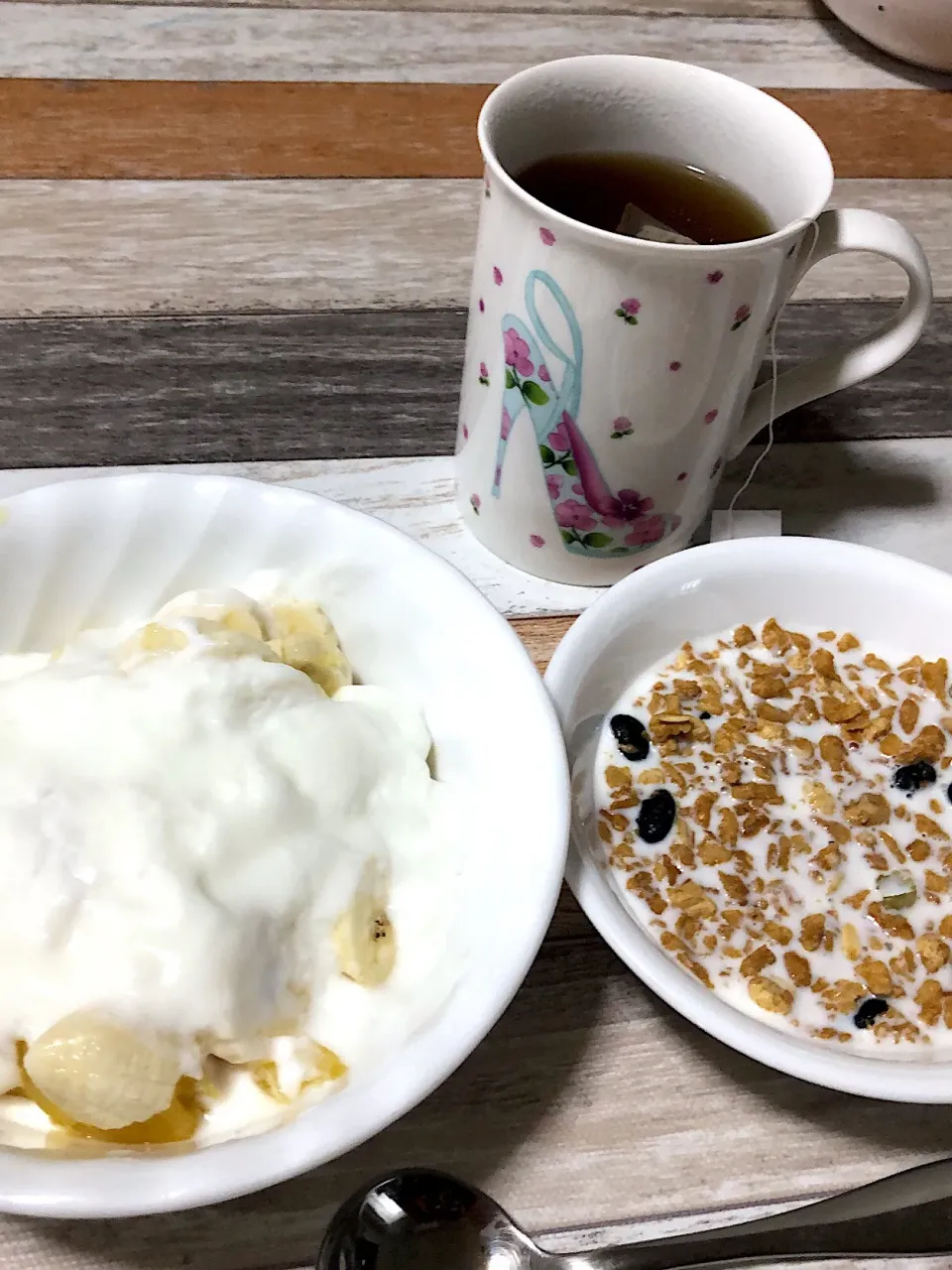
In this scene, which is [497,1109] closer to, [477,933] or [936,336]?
[477,933]

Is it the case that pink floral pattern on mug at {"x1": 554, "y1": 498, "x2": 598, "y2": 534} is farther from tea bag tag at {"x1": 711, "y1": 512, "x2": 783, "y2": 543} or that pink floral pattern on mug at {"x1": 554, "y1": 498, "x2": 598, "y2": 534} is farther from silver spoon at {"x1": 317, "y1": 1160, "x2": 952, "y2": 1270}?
silver spoon at {"x1": 317, "y1": 1160, "x2": 952, "y2": 1270}

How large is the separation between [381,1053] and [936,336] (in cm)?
64

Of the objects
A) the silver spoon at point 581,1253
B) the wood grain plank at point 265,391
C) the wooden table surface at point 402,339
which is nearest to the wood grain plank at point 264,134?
the wooden table surface at point 402,339

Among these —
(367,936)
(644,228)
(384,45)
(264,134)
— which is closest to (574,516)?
(644,228)

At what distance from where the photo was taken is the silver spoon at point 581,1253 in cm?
40

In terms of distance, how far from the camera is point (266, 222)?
80 cm

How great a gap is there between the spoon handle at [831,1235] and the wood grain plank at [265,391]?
0.45 meters

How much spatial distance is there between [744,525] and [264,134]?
19.3 inches

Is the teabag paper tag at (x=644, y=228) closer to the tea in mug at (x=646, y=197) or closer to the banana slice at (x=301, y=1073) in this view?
the tea in mug at (x=646, y=197)

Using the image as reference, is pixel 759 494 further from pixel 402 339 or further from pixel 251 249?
pixel 251 249

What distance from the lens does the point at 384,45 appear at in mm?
950

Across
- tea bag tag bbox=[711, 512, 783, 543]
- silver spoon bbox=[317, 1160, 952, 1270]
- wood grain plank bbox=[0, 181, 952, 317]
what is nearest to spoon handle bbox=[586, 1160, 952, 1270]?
silver spoon bbox=[317, 1160, 952, 1270]

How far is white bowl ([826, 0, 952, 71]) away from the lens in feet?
3.10

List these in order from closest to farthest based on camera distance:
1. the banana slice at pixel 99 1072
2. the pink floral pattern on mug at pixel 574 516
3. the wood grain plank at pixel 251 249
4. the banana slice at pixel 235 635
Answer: the banana slice at pixel 99 1072 < the banana slice at pixel 235 635 < the pink floral pattern on mug at pixel 574 516 < the wood grain plank at pixel 251 249
